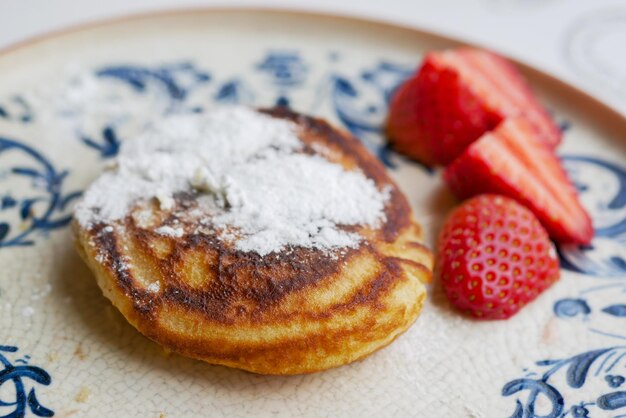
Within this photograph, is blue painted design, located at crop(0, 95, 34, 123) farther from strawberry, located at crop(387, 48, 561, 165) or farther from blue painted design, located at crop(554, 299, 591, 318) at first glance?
blue painted design, located at crop(554, 299, 591, 318)

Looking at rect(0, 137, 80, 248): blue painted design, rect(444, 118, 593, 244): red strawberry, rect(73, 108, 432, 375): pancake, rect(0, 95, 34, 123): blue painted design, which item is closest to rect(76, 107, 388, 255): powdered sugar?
rect(73, 108, 432, 375): pancake

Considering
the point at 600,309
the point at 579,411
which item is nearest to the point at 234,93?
the point at 600,309

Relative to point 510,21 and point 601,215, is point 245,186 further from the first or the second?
point 510,21

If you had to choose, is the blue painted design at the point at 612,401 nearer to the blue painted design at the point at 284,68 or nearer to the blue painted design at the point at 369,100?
the blue painted design at the point at 369,100

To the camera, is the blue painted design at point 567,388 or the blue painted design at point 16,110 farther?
the blue painted design at point 16,110

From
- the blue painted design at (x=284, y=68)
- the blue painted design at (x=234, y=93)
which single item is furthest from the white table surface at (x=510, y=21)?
the blue painted design at (x=234, y=93)
